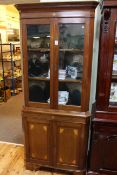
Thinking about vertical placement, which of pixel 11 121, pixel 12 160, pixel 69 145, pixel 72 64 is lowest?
pixel 12 160

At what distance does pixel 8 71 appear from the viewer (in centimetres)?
560

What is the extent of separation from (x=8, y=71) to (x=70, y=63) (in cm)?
394

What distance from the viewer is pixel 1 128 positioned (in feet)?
11.5

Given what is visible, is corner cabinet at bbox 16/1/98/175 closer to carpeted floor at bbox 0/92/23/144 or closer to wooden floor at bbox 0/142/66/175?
wooden floor at bbox 0/142/66/175

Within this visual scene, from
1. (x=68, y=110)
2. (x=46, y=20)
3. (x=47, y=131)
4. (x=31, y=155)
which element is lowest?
(x=31, y=155)

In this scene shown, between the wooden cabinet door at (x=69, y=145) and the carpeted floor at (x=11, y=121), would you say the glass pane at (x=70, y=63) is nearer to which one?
the wooden cabinet door at (x=69, y=145)

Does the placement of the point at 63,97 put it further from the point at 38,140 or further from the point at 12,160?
the point at 12,160

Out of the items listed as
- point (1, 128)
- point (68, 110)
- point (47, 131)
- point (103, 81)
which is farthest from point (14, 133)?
point (103, 81)

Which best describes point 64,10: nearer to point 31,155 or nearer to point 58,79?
point 58,79

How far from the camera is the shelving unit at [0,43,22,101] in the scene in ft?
16.9

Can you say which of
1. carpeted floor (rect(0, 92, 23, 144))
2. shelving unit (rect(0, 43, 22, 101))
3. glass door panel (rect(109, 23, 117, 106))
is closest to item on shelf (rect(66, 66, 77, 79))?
glass door panel (rect(109, 23, 117, 106))

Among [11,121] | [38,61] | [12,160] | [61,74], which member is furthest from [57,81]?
[11,121]

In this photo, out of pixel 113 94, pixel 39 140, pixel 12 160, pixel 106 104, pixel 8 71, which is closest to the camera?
pixel 106 104

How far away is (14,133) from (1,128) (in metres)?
0.35
